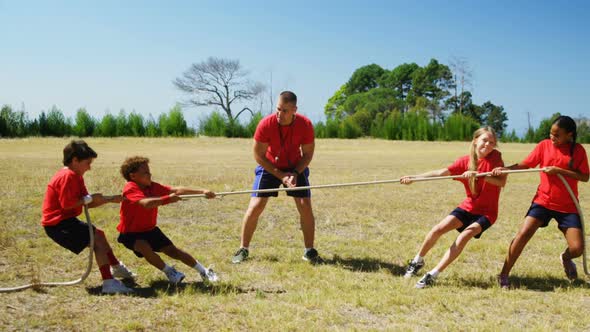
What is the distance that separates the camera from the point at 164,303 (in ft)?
15.4

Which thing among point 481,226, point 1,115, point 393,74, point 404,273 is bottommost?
point 404,273

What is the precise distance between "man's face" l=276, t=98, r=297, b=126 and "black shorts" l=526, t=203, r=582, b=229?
9.67 ft

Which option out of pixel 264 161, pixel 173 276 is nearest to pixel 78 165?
pixel 173 276

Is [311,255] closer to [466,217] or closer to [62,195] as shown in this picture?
[466,217]

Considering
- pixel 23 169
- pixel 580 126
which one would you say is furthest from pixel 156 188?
pixel 580 126

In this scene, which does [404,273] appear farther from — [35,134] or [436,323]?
[35,134]

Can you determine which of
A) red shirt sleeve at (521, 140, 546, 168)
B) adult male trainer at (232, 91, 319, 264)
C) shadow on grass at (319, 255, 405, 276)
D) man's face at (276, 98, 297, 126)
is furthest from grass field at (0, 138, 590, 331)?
man's face at (276, 98, 297, 126)

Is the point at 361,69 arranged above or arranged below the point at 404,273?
above

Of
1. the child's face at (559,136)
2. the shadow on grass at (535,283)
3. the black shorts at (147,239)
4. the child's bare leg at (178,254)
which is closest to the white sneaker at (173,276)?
the child's bare leg at (178,254)

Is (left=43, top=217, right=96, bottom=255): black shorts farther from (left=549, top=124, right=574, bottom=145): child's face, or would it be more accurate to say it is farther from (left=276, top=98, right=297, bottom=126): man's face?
(left=549, top=124, right=574, bottom=145): child's face

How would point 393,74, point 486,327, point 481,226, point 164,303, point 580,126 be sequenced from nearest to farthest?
point 486,327, point 164,303, point 481,226, point 580,126, point 393,74

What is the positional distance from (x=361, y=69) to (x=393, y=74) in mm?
6874

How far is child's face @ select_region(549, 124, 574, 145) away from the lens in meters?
5.30

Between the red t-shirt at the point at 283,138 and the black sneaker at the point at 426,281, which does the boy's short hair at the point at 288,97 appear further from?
the black sneaker at the point at 426,281
